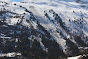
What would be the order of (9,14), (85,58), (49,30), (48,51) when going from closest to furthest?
1. (85,58)
2. (48,51)
3. (49,30)
4. (9,14)

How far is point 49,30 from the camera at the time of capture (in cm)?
16900

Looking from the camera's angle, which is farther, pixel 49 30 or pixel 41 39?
pixel 49 30

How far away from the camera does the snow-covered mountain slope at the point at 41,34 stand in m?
132

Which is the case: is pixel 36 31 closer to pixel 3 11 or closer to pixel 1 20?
pixel 1 20

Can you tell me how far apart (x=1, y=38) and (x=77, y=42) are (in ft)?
225

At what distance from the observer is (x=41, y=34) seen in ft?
513

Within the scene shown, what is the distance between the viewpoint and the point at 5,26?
158 meters

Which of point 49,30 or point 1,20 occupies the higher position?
point 1,20

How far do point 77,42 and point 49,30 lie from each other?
28982mm

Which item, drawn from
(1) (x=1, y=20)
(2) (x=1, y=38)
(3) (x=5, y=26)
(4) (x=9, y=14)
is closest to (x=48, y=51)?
(2) (x=1, y=38)

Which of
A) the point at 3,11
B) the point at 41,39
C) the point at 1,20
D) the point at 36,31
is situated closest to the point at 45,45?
the point at 41,39

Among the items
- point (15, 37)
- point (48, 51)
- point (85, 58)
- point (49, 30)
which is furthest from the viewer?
point (49, 30)

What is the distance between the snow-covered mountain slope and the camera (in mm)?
131500

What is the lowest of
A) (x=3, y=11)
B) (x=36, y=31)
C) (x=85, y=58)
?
(x=36, y=31)
